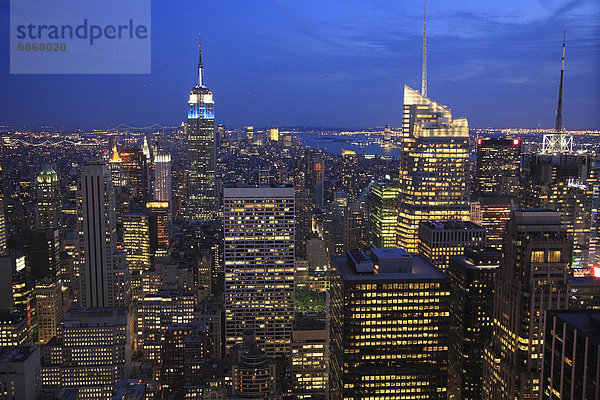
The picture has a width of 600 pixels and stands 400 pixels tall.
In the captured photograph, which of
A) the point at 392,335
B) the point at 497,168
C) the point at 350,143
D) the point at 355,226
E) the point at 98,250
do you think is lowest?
the point at 392,335

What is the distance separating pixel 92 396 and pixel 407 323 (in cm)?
924

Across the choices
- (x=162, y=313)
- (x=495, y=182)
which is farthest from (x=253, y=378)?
(x=495, y=182)

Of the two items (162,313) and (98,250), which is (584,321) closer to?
(162,313)

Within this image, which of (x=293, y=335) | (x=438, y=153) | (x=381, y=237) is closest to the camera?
(x=293, y=335)

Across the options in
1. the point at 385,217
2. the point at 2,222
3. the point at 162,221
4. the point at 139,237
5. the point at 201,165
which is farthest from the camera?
the point at 201,165

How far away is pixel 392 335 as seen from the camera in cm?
1200

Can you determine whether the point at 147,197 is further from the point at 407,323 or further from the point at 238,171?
the point at 407,323

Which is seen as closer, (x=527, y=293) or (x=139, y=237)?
(x=527, y=293)

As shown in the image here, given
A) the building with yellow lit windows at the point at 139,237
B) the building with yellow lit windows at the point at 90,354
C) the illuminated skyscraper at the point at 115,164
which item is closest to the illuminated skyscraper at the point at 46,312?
the building with yellow lit windows at the point at 90,354

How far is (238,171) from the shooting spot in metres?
32.1

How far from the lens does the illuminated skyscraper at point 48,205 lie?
69.6 feet

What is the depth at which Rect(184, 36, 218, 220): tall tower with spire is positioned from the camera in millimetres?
37594

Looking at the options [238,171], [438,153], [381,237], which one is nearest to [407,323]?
[438,153]

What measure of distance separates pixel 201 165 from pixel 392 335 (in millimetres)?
29850
